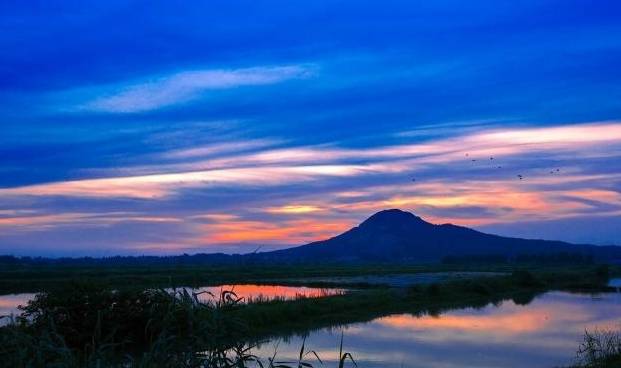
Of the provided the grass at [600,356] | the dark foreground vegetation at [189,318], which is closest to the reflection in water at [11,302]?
the dark foreground vegetation at [189,318]

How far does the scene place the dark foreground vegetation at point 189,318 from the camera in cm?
436

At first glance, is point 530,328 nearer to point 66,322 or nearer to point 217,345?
point 66,322

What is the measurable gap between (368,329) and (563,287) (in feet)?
92.2

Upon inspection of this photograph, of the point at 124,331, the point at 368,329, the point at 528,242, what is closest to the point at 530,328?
the point at 368,329

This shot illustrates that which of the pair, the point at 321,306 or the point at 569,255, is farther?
the point at 569,255

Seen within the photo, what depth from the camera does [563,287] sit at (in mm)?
48094

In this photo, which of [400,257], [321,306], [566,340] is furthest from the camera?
[400,257]

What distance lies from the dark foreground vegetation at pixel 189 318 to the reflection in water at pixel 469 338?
3.86 feet

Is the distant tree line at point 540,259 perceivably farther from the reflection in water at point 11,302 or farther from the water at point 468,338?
the reflection in water at point 11,302

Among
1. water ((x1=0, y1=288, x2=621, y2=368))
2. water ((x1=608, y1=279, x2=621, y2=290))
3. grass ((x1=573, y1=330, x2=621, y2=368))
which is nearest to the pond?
water ((x1=0, y1=288, x2=621, y2=368))

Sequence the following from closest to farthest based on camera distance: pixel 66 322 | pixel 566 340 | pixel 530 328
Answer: pixel 66 322 < pixel 566 340 < pixel 530 328

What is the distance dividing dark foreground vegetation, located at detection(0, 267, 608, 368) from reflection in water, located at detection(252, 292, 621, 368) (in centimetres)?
118

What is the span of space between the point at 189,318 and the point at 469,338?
19.4 metres

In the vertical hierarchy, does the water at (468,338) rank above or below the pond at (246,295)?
below
